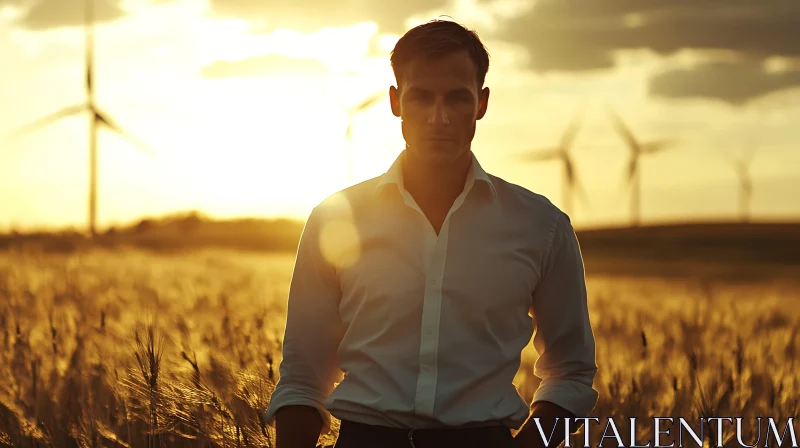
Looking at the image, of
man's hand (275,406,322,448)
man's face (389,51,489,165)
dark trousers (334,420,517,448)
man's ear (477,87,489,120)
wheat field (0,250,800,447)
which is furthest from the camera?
wheat field (0,250,800,447)

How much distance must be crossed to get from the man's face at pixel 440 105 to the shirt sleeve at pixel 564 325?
0.57 meters

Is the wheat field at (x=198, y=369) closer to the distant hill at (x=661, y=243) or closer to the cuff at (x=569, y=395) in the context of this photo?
the cuff at (x=569, y=395)

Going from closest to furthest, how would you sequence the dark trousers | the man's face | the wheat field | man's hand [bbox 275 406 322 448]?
the dark trousers, the man's face, man's hand [bbox 275 406 322 448], the wheat field

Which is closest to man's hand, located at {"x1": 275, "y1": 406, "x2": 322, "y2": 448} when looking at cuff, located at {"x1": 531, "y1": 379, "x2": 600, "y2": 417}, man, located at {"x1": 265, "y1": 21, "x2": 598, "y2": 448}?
man, located at {"x1": 265, "y1": 21, "x2": 598, "y2": 448}

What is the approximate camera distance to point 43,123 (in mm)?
25438

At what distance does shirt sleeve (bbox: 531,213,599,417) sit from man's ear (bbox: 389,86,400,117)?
2.49ft

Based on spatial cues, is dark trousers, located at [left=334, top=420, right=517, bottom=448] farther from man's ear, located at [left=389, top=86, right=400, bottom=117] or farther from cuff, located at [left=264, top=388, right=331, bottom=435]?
man's ear, located at [left=389, top=86, right=400, bottom=117]

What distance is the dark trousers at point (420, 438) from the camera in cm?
342

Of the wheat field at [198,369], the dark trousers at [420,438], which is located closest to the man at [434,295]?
the dark trousers at [420,438]

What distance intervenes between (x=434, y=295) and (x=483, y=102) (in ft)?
2.66

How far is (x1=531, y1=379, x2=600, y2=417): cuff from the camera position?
3822 millimetres

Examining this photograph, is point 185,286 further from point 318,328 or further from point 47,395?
point 318,328

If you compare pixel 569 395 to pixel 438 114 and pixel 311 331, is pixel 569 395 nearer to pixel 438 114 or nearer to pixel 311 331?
pixel 311 331

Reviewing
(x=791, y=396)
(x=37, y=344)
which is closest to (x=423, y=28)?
(x=791, y=396)
